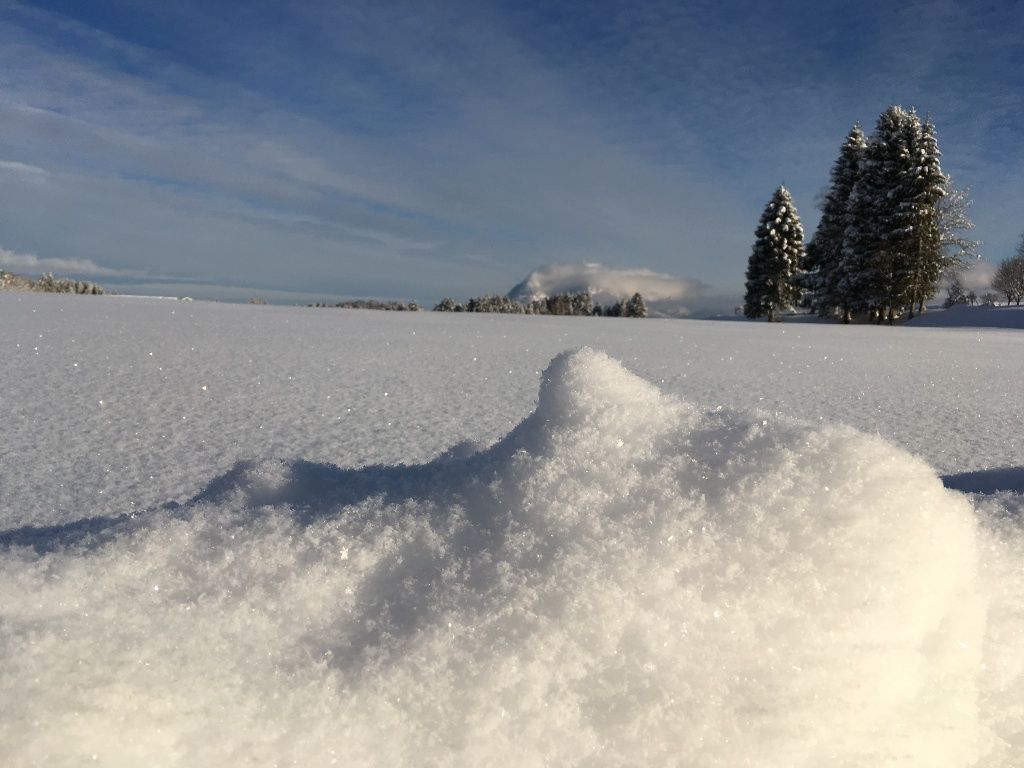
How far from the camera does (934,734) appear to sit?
831 millimetres

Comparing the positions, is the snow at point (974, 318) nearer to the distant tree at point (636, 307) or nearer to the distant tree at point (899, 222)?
the distant tree at point (899, 222)

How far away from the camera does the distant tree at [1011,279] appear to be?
50844 millimetres

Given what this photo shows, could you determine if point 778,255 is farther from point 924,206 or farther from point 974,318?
point 974,318

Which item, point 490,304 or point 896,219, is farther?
point 490,304

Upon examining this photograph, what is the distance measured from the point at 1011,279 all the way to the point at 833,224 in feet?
113

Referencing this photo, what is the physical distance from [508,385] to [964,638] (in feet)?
10.4

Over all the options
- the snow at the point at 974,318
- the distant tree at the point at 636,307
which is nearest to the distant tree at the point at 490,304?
the distant tree at the point at 636,307

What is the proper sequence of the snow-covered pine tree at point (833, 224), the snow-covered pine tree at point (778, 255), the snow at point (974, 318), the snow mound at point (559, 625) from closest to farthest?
the snow mound at point (559, 625)
the snow at point (974, 318)
the snow-covered pine tree at point (833, 224)
the snow-covered pine tree at point (778, 255)

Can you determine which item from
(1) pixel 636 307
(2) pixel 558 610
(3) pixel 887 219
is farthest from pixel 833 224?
(2) pixel 558 610

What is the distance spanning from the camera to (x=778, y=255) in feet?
102

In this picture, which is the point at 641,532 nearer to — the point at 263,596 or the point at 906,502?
the point at 906,502

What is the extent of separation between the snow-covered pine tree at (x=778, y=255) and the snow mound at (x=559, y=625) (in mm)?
32750

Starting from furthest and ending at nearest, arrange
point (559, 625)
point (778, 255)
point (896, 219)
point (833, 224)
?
1. point (778, 255)
2. point (833, 224)
3. point (896, 219)
4. point (559, 625)

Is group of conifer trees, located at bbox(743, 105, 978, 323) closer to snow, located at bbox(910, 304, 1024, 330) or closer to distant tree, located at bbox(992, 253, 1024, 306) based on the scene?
snow, located at bbox(910, 304, 1024, 330)
